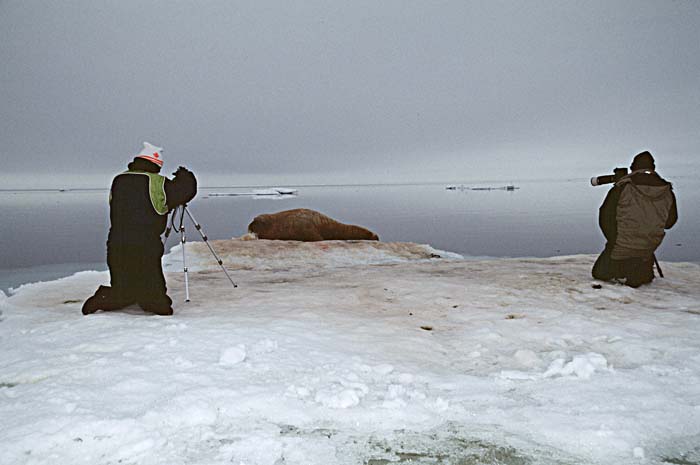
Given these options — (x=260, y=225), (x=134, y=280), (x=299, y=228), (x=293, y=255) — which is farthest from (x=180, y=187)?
(x=260, y=225)

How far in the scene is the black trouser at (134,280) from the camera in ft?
19.3

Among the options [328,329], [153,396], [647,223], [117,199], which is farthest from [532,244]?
[153,396]

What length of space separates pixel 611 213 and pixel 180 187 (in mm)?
6643

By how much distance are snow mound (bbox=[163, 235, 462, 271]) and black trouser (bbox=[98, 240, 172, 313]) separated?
4708 mm

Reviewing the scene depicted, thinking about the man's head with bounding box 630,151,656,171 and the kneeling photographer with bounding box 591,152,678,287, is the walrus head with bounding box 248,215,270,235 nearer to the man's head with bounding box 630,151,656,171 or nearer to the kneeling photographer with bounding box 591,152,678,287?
the kneeling photographer with bounding box 591,152,678,287

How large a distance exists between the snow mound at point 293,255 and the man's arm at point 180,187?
471cm

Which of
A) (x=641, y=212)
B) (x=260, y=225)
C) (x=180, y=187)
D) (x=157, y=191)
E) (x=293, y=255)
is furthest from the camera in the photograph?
(x=260, y=225)

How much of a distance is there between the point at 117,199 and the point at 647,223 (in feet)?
25.4

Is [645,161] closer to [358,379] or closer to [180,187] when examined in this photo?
[358,379]

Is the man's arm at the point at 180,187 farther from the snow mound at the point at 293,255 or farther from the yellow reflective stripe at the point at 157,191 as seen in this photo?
the snow mound at the point at 293,255

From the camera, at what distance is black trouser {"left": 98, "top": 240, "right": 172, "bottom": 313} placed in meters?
5.88

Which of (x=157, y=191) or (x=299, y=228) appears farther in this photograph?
(x=299, y=228)

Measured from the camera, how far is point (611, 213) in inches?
298

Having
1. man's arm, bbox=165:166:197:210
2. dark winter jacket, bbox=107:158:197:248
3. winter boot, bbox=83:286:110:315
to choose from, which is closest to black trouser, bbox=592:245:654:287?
man's arm, bbox=165:166:197:210
